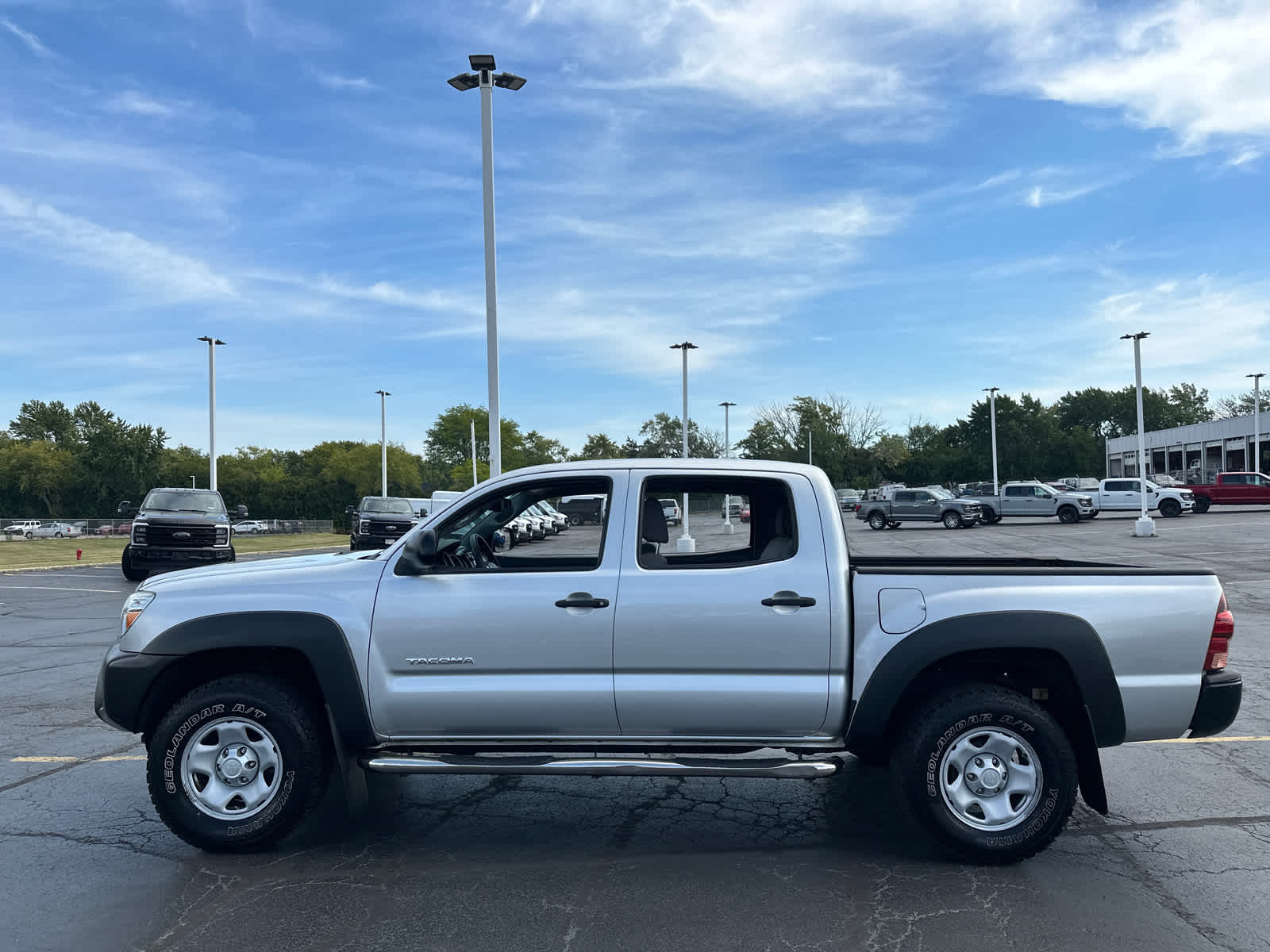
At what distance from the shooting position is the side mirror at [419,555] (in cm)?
463

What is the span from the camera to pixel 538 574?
4.68 metres

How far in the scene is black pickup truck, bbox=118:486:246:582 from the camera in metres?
20.2

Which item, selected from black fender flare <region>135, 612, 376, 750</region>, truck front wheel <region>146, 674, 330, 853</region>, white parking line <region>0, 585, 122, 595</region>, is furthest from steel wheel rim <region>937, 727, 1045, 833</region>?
white parking line <region>0, 585, 122, 595</region>

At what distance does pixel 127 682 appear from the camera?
15.3ft

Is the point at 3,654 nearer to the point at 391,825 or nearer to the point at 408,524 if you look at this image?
the point at 391,825

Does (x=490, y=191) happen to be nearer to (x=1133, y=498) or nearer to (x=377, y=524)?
(x=377, y=524)

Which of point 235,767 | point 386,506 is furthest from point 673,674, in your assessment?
point 386,506

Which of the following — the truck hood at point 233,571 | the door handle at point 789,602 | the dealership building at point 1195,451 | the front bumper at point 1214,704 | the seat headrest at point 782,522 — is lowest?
the front bumper at point 1214,704

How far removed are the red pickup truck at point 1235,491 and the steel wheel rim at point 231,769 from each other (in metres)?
47.8

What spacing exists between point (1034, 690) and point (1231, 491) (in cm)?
4649

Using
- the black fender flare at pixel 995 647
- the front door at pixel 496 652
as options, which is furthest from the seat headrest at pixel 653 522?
the black fender flare at pixel 995 647

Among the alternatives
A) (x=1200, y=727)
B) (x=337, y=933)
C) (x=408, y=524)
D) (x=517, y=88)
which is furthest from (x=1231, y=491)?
(x=337, y=933)

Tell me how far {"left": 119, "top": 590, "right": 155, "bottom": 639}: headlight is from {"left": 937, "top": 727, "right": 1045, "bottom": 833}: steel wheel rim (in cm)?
392

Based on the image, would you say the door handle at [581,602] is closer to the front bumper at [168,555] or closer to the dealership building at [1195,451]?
the front bumper at [168,555]
